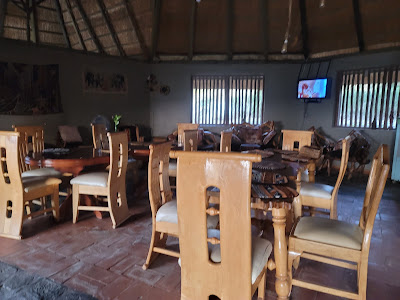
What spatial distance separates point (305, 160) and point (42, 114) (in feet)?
17.6

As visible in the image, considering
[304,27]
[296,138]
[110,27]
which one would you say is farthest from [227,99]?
[296,138]

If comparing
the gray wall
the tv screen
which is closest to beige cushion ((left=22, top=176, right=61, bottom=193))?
the gray wall

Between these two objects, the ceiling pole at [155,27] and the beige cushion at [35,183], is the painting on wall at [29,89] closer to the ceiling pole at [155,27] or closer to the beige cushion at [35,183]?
the ceiling pole at [155,27]

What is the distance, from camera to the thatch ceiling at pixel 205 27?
585 cm

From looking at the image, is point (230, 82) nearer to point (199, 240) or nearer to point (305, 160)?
point (305, 160)

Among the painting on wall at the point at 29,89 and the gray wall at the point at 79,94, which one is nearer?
the painting on wall at the point at 29,89

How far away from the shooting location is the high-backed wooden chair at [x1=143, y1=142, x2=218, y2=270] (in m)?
2.04

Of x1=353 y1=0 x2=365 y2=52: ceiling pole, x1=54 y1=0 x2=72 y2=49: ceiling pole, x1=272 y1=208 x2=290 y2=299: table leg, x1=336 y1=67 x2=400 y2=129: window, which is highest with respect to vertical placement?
x1=54 y1=0 x2=72 y2=49: ceiling pole

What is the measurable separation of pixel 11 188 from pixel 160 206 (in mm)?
1656

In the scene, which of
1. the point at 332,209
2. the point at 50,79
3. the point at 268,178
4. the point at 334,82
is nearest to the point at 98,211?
the point at 268,178

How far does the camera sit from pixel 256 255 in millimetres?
1486

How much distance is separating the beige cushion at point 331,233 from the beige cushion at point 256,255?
1.06ft

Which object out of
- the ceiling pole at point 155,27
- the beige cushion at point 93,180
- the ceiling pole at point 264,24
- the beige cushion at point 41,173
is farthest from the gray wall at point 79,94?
the beige cushion at point 93,180

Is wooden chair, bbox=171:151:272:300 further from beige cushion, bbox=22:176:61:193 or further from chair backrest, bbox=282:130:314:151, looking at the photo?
chair backrest, bbox=282:130:314:151
